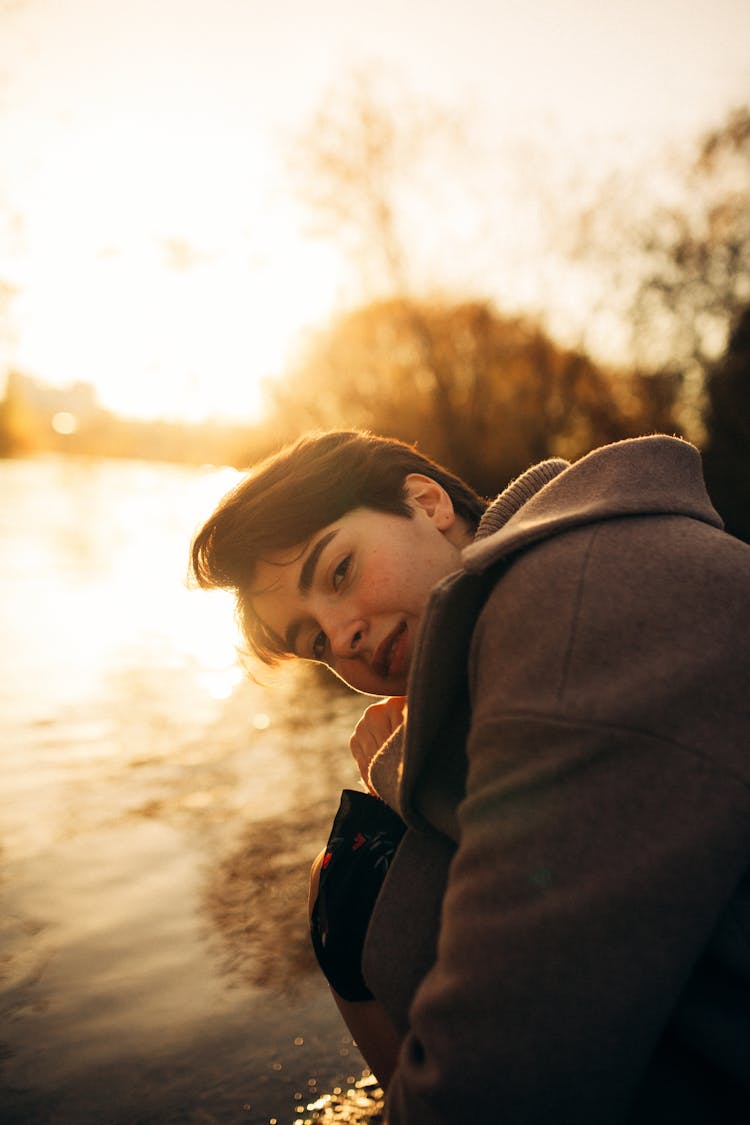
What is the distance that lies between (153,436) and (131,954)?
7219 centimetres

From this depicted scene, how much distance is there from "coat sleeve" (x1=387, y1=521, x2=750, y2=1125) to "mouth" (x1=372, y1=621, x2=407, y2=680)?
62 cm

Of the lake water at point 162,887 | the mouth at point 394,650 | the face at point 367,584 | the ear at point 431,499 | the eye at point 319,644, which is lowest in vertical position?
the lake water at point 162,887

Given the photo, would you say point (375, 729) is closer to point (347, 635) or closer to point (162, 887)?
point (347, 635)

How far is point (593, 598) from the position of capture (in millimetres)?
1227

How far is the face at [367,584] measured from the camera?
184 centimetres

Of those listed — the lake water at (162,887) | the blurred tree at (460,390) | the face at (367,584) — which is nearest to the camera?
the face at (367,584)

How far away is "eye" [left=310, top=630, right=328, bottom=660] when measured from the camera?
2.07 metres

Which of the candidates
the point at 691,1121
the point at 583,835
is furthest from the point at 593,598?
the point at 691,1121

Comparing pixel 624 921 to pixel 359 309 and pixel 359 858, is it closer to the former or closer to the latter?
pixel 359 858

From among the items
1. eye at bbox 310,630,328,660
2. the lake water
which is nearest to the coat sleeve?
eye at bbox 310,630,328,660

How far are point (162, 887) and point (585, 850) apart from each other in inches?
99.4

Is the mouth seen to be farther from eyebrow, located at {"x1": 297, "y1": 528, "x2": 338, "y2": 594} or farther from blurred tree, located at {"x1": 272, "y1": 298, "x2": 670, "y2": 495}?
blurred tree, located at {"x1": 272, "y1": 298, "x2": 670, "y2": 495}

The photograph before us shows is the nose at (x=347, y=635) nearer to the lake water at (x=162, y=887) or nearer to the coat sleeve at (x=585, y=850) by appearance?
the lake water at (x=162, y=887)

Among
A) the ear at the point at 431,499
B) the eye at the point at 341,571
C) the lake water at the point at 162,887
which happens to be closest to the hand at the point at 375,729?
the eye at the point at 341,571
